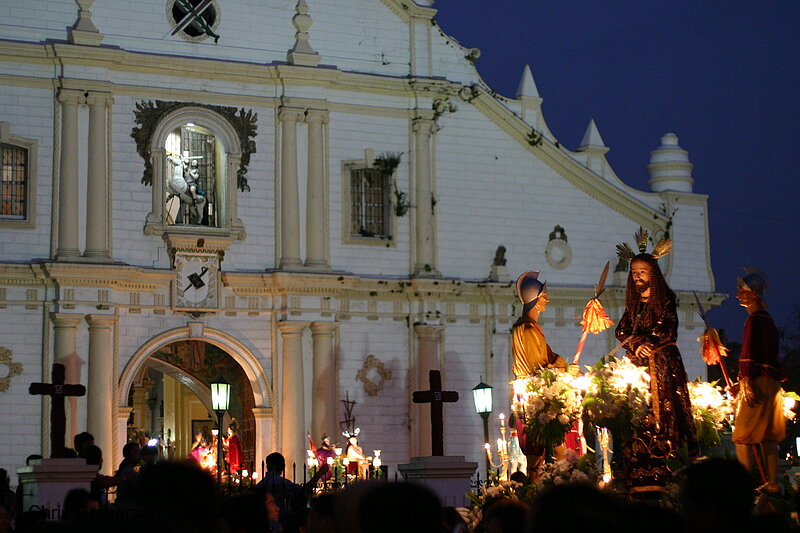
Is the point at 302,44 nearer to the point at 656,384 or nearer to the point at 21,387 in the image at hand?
the point at 21,387

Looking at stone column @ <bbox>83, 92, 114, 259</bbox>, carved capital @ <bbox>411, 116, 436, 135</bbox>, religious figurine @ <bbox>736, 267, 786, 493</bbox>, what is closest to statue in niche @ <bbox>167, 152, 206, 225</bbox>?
stone column @ <bbox>83, 92, 114, 259</bbox>

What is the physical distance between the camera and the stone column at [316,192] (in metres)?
29.5

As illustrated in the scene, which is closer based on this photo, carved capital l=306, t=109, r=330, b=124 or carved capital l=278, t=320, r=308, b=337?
carved capital l=278, t=320, r=308, b=337

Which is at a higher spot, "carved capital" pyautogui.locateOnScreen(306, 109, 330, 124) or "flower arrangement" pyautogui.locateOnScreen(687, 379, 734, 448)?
"carved capital" pyautogui.locateOnScreen(306, 109, 330, 124)

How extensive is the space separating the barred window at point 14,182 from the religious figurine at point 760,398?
723 inches

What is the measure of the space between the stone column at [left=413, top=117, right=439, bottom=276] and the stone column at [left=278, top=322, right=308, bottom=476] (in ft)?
11.0

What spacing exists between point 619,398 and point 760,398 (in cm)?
148

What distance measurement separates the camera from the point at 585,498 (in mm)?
5262

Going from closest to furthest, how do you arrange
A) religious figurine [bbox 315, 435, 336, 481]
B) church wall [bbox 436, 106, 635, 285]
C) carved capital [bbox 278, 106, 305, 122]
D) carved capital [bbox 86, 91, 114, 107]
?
religious figurine [bbox 315, 435, 336, 481] → carved capital [bbox 86, 91, 114, 107] → carved capital [bbox 278, 106, 305, 122] → church wall [bbox 436, 106, 635, 285]

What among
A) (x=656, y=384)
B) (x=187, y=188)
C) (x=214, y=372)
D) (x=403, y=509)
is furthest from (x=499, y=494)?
(x=187, y=188)

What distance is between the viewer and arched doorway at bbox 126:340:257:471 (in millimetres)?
29500

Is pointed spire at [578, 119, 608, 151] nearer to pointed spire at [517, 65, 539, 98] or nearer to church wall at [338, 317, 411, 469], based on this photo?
pointed spire at [517, 65, 539, 98]

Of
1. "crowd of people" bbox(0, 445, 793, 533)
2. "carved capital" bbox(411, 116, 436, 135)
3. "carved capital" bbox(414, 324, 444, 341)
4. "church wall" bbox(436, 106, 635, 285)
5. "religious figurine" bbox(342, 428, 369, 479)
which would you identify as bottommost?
"religious figurine" bbox(342, 428, 369, 479)

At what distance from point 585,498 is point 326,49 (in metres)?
26.0
